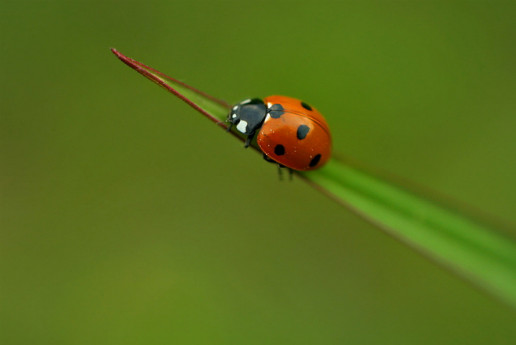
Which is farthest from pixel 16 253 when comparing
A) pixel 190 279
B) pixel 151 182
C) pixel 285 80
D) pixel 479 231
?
pixel 479 231

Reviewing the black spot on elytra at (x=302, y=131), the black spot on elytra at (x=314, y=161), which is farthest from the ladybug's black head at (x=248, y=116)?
the black spot on elytra at (x=314, y=161)

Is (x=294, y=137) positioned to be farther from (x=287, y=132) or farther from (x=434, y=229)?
(x=434, y=229)

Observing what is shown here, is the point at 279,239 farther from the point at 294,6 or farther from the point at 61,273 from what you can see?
the point at 294,6

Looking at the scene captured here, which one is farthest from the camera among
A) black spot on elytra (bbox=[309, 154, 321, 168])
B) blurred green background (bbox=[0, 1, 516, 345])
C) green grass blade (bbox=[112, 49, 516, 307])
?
blurred green background (bbox=[0, 1, 516, 345])

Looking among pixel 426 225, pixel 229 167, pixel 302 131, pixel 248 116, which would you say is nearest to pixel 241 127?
pixel 248 116

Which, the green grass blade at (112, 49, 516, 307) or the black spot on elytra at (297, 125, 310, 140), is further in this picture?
the black spot on elytra at (297, 125, 310, 140)

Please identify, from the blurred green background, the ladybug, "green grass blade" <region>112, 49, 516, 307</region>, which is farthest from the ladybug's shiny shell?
the blurred green background

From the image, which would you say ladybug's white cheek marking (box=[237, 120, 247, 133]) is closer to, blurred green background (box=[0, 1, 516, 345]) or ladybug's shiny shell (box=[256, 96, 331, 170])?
ladybug's shiny shell (box=[256, 96, 331, 170])

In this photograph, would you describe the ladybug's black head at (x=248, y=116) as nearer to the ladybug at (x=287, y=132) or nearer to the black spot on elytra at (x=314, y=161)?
the ladybug at (x=287, y=132)
